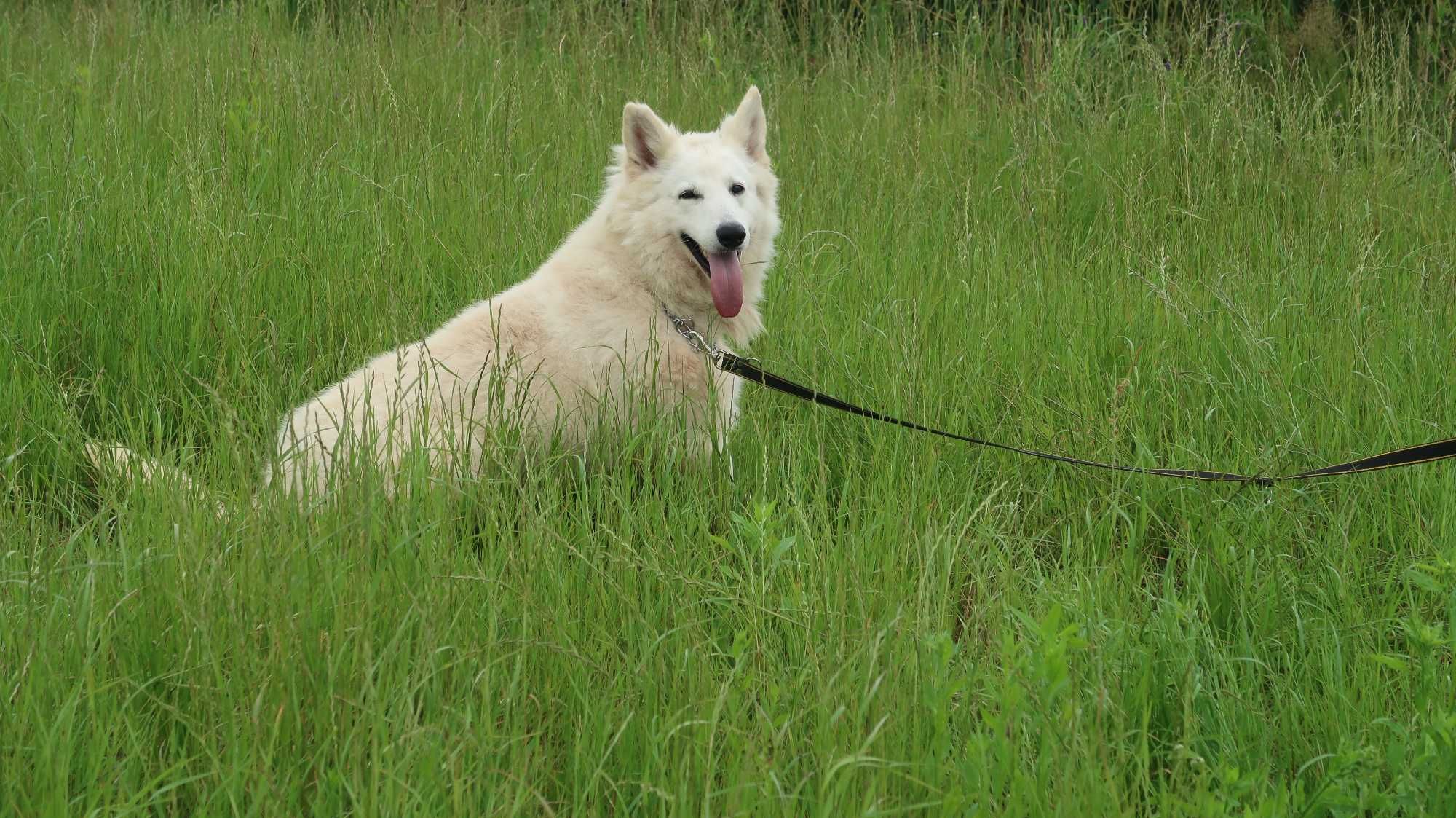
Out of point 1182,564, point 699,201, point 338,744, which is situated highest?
point 699,201

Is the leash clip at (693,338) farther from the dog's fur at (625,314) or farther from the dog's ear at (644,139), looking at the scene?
the dog's ear at (644,139)

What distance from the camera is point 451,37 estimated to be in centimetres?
650

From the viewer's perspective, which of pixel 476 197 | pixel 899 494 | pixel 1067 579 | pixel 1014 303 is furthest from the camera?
pixel 476 197

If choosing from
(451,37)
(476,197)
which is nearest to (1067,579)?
(476,197)

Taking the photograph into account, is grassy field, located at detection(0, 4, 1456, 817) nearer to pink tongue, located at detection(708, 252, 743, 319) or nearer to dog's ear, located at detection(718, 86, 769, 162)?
pink tongue, located at detection(708, 252, 743, 319)

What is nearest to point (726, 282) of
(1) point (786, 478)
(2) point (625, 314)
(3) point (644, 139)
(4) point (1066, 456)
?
(2) point (625, 314)

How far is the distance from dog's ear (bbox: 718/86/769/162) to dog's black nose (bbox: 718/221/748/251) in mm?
511

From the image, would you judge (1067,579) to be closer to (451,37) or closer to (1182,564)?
(1182,564)

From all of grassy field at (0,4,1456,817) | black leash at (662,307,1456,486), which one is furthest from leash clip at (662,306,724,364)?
grassy field at (0,4,1456,817)

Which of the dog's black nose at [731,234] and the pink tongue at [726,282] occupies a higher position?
the dog's black nose at [731,234]

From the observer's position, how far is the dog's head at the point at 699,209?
3.38 m

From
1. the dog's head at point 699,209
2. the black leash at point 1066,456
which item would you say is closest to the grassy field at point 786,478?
the black leash at point 1066,456

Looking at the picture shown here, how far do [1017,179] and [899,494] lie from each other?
3062 mm

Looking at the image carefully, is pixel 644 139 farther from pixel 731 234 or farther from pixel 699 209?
pixel 731 234
